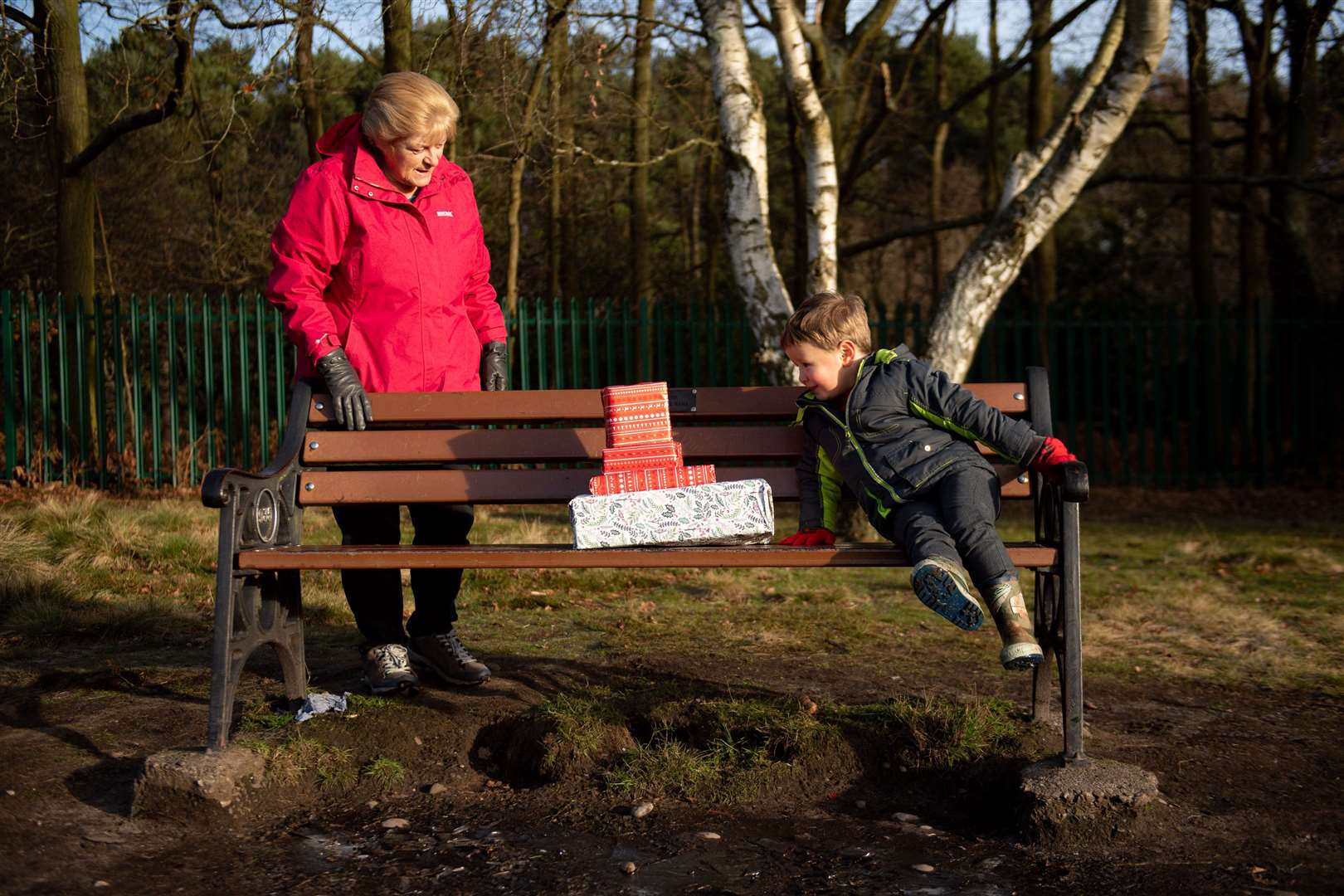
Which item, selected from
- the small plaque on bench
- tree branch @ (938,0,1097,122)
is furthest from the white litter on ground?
tree branch @ (938,0,1097,122)

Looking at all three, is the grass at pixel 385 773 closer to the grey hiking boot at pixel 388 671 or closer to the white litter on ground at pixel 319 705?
the white litter on ground at pixel 319 705

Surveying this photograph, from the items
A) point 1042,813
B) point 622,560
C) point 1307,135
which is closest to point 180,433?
point 622,560

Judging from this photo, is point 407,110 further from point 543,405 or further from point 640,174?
point 640,174

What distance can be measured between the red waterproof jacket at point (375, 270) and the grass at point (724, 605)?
4.36ft

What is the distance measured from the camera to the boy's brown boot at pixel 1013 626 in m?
3.13

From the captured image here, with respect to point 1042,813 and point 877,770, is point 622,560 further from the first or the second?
point 1042,813

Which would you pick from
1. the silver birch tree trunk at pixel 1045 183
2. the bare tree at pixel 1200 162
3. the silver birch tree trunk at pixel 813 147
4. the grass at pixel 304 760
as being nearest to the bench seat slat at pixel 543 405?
the grass at pixel 304 760

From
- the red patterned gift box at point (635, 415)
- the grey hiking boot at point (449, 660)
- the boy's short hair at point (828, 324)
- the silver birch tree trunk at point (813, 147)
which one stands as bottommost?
the grey hiking boot at point (449, 660)

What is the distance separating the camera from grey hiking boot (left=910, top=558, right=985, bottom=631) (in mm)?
3217

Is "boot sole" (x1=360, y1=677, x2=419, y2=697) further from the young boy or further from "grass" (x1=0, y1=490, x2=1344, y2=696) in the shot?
the young boy

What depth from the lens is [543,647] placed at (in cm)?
491

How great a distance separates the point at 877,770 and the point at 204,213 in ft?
50.9

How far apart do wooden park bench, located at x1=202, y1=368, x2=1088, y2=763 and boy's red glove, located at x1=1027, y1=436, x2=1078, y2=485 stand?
90 mm

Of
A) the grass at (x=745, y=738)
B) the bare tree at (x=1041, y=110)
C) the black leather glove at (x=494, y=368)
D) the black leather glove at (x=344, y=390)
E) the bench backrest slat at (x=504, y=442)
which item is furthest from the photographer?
the bare tree at (x=1041, y=110)
